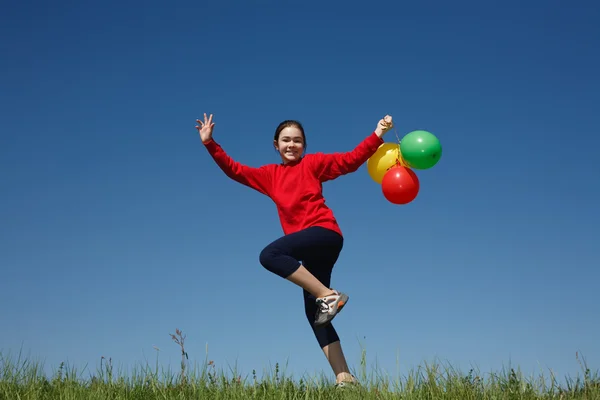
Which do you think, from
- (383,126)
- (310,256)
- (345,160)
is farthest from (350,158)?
(310,256)

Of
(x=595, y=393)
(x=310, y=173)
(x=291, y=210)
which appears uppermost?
(x=310, y=173)

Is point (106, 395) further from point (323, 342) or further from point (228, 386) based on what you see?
point (323, 342)

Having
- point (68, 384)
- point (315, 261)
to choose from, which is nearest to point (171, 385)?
point (68, 384)

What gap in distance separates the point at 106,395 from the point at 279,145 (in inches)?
121

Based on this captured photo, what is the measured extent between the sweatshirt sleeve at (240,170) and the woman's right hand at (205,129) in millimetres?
55

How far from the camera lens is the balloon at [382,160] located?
6.88 meters

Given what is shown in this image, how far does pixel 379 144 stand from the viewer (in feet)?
21.5

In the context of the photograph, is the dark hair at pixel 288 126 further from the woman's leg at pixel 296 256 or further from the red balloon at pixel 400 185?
the woman's leg at pixel 296 256

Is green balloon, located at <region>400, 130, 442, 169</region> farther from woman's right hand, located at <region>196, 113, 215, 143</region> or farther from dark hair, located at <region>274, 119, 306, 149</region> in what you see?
woman's right hand, located at <region>196, 113, 215, 143</region>

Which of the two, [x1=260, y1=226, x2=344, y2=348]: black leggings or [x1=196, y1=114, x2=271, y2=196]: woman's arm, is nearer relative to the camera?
[x1=260, y1=226, x2=344, y2=348]: black leggings

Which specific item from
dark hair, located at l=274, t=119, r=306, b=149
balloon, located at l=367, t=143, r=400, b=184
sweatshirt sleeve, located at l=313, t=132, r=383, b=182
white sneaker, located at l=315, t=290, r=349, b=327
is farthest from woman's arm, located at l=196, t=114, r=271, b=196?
white sneaker, located at l=315, t=290, r=349, b=327

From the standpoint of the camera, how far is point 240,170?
6.82 metres

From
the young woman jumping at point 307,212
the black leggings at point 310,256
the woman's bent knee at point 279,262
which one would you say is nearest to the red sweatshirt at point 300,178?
the young woman jumping at point 307,212

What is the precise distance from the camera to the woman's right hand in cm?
679
